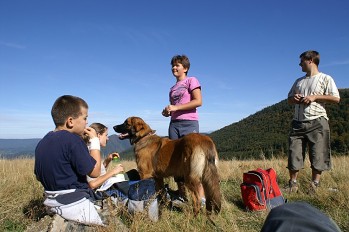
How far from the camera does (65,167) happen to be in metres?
3.12

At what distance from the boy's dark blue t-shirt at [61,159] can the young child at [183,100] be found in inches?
78.5

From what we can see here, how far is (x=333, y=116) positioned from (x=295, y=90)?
67785 millimetres

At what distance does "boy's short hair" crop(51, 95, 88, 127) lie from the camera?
3.17 m

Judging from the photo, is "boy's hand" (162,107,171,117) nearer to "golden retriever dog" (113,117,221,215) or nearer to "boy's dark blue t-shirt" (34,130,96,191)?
"golden retriever dog" (113,117,221,215)

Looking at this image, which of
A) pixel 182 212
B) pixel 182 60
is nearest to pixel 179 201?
pixel 182 212

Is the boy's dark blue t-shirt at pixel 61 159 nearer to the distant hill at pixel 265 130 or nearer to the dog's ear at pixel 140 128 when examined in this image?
the dog's ear at pixel 140 128

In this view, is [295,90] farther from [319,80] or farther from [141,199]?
[141,199]

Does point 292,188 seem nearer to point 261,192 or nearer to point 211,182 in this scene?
point 261,192

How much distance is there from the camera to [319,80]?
556cm

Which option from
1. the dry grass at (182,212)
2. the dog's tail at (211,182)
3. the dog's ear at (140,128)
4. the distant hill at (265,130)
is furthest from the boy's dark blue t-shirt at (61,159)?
the distant hill at (265,130)

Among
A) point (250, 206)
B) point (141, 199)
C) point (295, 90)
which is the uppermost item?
point (295, 90)

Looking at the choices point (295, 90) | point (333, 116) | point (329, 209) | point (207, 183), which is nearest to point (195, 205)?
point (207, 183)

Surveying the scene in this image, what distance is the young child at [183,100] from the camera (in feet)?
16.3

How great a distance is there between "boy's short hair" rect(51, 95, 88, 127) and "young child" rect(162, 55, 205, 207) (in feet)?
6.13
